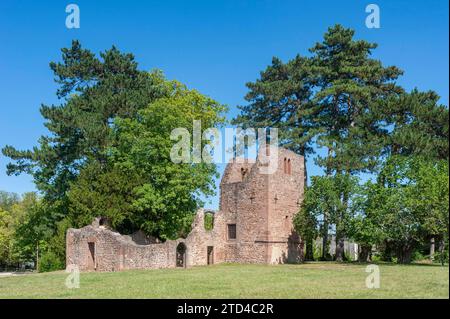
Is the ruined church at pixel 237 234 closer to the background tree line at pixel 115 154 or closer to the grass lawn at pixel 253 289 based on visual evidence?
the background tree line at pixel 115 154

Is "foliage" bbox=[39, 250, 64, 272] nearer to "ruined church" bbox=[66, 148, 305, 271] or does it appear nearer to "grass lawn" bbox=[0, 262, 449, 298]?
"ruined church" bbox=[66, 148, 305, 271]

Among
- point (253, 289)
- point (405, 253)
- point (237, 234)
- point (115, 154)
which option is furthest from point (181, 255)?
point (253, 289)

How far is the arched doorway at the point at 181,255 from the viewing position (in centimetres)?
3294

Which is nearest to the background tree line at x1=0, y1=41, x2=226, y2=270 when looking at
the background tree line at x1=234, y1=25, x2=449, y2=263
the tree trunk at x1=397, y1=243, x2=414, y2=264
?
the background tree line at x1=234, y1=25, x2=449, y2=263

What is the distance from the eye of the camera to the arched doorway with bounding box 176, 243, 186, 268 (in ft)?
108

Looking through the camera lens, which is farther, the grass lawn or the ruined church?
the ruined church

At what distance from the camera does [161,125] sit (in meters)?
34.5

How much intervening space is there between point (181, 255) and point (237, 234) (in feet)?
11.7

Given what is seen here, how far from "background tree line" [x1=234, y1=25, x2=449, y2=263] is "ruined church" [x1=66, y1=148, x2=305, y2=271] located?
127cm

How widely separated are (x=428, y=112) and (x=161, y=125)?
53.5ft

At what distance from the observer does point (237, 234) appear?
34.4 meters

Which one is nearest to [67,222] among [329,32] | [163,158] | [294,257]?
[163,158]

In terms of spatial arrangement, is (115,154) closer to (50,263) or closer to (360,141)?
(50,263)

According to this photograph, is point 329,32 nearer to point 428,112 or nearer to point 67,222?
point 428,112
